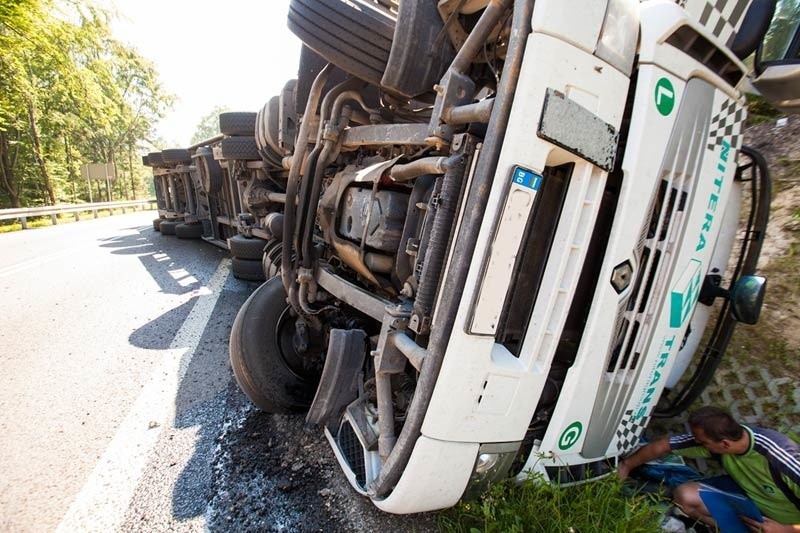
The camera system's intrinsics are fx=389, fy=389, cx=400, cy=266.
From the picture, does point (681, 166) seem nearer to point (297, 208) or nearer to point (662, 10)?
point (662, 10)

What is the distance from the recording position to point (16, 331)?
355cm

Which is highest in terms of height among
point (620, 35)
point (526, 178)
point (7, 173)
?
point (620, 35)

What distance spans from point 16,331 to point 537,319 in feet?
14.9

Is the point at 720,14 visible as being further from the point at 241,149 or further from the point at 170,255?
the point at 170,255

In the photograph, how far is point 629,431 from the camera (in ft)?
5.65

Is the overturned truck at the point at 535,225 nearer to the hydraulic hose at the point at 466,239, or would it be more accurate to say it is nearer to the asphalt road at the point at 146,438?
the hydraulic hose at the point at 466,239

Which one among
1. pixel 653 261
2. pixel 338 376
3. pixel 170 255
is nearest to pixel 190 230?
pixel 170 255

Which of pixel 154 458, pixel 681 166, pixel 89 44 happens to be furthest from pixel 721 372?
pixel 89 44

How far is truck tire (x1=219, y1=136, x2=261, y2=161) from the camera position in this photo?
4.29 m

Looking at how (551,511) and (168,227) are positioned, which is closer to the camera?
(551,511)

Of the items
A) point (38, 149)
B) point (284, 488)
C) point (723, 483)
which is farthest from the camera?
point (38, 149)

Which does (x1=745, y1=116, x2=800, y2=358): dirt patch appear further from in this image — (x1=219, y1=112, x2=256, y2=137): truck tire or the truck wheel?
(x1=219, y1=112, x2=256, y2=137): truck tire

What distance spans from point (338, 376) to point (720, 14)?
218 centimetres

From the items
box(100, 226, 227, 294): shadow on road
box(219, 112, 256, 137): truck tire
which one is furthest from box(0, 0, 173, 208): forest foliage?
box(219, 112, 256, 137): truck tire
